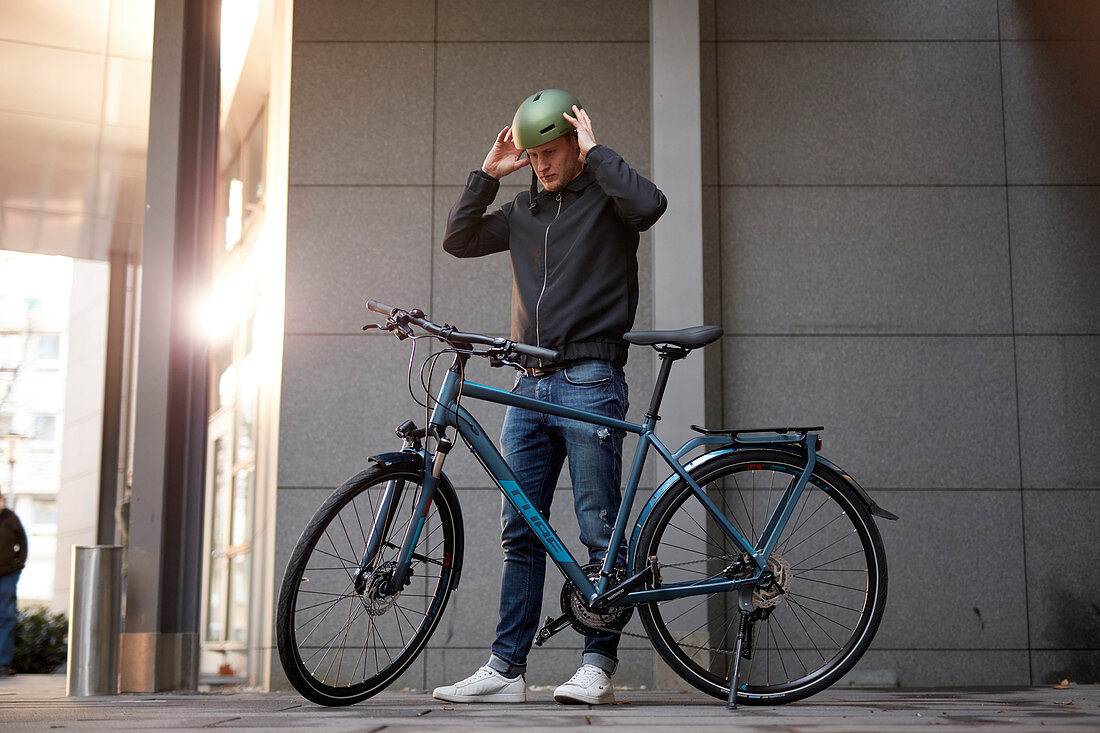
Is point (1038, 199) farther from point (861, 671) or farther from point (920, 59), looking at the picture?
point (861, 671)

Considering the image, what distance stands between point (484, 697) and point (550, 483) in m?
0.57

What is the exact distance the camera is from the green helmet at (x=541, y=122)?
2.76m

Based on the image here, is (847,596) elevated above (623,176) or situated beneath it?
situated beneath

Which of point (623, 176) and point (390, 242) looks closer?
point (623, 176)

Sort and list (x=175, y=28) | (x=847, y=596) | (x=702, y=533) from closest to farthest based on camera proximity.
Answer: (x=702, y=533) < (x=847, y=596) < (x=175, y=28)

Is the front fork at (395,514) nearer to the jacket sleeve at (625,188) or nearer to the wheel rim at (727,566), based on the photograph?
the wheel rim at (727,566)

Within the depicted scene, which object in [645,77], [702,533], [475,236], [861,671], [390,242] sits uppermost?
[645,77]

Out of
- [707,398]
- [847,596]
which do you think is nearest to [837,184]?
[707,398]

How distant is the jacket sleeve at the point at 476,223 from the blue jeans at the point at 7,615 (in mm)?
5773

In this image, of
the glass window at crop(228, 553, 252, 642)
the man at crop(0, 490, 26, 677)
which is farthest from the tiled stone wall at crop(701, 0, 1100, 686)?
the man at crop(0, 490, 26, 677)

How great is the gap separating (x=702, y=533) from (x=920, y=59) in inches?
97.4

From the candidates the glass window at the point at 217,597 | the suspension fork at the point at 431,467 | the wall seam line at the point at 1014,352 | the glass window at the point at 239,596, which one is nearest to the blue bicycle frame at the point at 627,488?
the suspension fork at the point at 431,467

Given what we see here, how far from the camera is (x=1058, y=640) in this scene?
4.06 metres

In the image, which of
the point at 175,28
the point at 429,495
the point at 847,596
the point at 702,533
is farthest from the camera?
the point at 175,28
